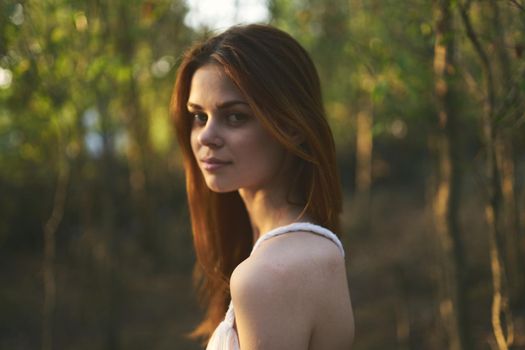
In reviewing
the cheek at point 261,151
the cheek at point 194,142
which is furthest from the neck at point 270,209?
the cheek at point 194,142

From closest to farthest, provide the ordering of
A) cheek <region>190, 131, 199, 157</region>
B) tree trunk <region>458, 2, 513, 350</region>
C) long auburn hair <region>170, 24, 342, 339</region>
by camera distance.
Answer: long auburn hair <region>170, 24, 342, 339</region> < cheek <region>190, 131, 199, 157</region> < tree trunk <region>458, 2, 513, 350</region>

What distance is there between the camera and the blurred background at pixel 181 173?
3.18 meters

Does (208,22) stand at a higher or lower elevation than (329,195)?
higher

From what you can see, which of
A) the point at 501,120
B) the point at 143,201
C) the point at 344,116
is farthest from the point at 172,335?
the point at 344,116

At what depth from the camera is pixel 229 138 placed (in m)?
1.83

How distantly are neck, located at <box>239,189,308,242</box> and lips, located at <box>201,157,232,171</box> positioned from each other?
0.61 feet

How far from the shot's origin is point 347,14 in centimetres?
913

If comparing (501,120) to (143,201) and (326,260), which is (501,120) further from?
(143,201)

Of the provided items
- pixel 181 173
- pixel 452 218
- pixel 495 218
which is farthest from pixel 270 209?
pixel 181 173

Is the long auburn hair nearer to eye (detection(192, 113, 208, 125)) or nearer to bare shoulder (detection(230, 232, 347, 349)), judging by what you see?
eye (detection(192, 113, 208, 125))

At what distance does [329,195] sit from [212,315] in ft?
2.91

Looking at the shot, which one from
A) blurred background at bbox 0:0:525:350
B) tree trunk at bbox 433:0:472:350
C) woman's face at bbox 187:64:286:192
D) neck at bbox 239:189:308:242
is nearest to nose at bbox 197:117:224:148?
woman's face at bbox 187:64:286:192

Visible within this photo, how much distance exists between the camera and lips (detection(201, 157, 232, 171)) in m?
1.87

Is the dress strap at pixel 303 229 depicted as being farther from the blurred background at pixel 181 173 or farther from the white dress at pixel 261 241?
the blurred background at pixel 181 173
